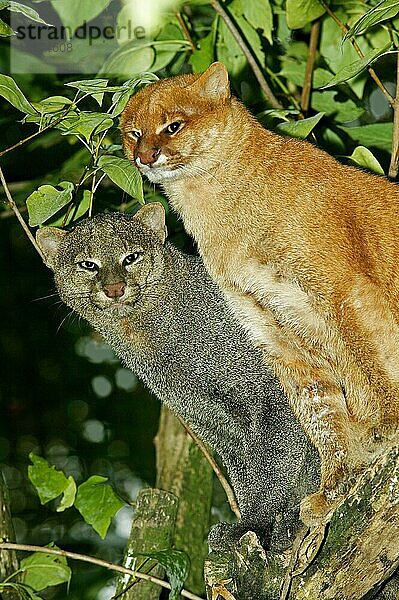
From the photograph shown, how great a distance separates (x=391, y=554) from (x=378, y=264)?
1052 millimetres

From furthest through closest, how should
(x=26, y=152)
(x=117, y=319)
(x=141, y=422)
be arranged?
(x=141, y=422)
(x=26, y=152)
(x=117, y=319)

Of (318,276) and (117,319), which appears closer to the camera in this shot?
(318,276)

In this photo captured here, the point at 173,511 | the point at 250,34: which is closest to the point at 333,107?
the point at 250,34

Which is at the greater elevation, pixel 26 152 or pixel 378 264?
pixel 378 264

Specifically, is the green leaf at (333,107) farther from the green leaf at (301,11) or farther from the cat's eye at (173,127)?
the cat's eye at (173,127)

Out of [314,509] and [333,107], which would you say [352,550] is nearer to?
[314,509]

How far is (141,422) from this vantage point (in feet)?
26.7

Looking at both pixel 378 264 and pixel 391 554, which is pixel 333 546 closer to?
pixel 391 554

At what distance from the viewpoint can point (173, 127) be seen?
3504 millimetres

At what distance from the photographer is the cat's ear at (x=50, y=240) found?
14.2ft

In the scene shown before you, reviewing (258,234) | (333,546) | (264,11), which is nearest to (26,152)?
(264,11)

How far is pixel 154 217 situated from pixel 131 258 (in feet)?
0.82

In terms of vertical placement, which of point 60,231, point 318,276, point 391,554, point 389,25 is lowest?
point 391,554

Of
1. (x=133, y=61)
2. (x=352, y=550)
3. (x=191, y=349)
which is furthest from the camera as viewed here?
(x=133, y=61)
